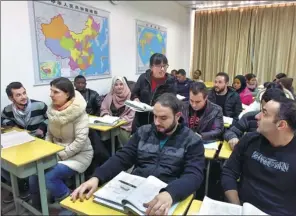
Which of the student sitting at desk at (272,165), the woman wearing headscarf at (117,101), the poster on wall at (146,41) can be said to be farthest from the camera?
the poster on wall at (146,41)

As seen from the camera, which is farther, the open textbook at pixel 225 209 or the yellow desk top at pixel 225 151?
the yellow desk top at pixel 225 151

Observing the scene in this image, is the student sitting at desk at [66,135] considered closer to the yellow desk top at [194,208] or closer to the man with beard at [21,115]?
the man with beard at [21,115]

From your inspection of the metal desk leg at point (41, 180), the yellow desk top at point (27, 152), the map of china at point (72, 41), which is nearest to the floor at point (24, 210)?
the metal desk leg at point (41, 180)

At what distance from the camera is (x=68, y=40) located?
274 centimetres

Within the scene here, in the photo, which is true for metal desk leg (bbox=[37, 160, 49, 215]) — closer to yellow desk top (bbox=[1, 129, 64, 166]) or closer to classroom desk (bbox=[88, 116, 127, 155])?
yellow desk top (bbox=[1, 129, 64, 166])

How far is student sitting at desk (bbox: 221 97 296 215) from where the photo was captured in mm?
1104

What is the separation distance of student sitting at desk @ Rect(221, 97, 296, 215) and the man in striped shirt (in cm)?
177

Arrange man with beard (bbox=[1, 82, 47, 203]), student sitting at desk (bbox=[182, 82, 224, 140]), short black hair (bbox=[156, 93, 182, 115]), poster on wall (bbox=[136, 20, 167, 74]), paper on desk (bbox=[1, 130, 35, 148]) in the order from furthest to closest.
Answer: poster on wall (bbox=[136, 20, 167, 74]) → man with beard (bbox=[1, 82, 47, 203]) → student sitting at desk (bbox=[182, 82, 224, 140]) → paper on desk (bbox=[1, 130, 35, 148]) → short black hair (bbox=[156, 93, 182, 115])

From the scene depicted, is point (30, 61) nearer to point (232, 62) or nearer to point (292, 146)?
point (292, 146)

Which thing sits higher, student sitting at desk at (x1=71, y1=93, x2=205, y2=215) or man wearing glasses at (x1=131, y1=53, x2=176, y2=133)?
man wearing glasses at (x1=131, y1=53, x2=176, y2=133)

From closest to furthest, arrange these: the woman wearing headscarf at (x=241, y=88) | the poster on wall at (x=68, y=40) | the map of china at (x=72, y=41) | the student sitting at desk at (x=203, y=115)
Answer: the student sitting at desk at (x=203, y=115)
the poster on wall at (x=68, y=40)
the map of china at (x=72, y=41)
the woman wearing headscarf at (x=241, y=88)

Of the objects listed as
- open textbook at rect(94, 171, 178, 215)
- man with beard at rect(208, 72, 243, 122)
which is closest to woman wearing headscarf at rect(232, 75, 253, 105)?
man with beard at rect(208, 72, 243, 122)

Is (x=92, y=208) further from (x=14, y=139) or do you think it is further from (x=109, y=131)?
(x=109, y=131)

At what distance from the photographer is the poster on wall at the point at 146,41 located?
3.93m
